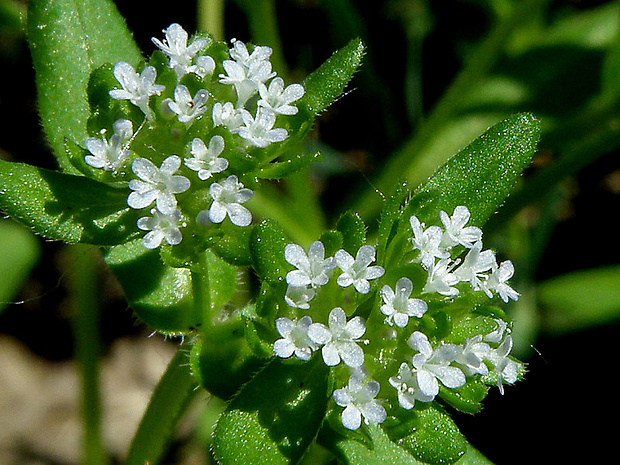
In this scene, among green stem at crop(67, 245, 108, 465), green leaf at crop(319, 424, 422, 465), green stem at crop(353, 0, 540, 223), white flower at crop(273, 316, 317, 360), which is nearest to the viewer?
white flower at crop(273, 316, 317, 360)

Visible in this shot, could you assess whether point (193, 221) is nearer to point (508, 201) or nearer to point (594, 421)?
point (508, 201)

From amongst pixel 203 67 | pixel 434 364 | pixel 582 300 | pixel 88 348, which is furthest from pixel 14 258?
pixel 582 300

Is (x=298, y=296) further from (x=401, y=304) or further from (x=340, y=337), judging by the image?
(x=401, y=304)

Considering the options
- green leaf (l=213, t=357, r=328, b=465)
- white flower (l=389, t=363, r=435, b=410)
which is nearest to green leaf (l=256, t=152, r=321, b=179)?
green leaf (l=213, t=357, r=328, b=465)

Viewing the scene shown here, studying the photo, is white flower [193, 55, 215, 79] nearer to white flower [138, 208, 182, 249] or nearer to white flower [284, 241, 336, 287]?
white flower [138, 208, 182, 249]

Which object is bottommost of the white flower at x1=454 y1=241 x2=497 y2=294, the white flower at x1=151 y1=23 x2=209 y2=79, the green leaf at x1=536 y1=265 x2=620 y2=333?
the green leaf at x1=536 y1=265 x2=620 y2=333

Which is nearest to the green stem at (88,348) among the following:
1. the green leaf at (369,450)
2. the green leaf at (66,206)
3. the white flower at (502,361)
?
the green leaf at (66,206)

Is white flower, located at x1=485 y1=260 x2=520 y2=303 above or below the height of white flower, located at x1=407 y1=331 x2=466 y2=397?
below
